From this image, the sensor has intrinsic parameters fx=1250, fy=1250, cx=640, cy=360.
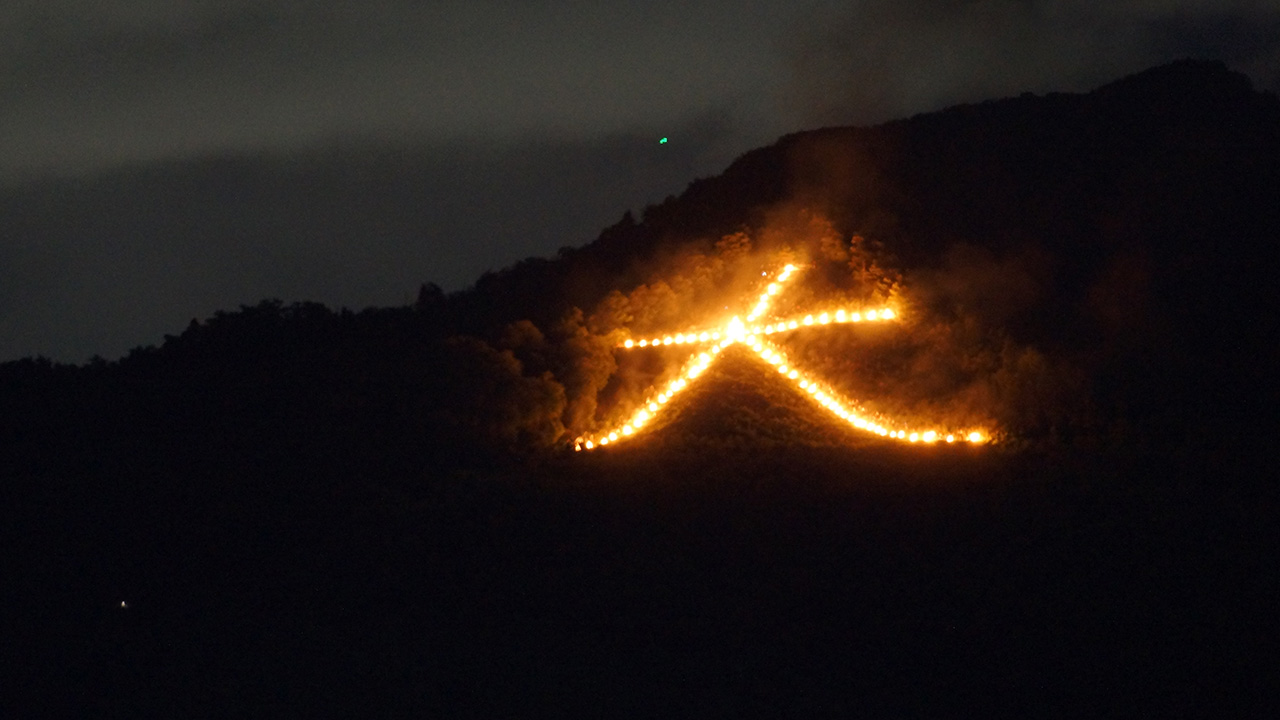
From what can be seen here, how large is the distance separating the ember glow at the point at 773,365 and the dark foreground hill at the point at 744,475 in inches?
7.3

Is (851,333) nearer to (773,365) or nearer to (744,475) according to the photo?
(773,365)

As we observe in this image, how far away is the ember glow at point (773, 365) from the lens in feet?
25.0

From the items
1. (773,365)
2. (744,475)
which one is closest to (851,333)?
(773,365)

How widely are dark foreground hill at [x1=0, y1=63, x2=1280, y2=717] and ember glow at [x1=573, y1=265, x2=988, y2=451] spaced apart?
0.61ft

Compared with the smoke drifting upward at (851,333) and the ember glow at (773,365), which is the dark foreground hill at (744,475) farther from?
the ember glow at (773,365)

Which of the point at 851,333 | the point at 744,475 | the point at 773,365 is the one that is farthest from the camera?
the point at 851,333

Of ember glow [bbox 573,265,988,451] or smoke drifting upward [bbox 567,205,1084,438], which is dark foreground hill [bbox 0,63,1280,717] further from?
ember glow [bbox 573,265,988,451]

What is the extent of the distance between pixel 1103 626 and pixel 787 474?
79.1 inches

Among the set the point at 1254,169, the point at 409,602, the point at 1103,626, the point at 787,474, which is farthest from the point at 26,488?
the point at 1254,169

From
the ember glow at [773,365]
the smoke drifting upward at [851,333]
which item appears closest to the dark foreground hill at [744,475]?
the smoke drifting upward at [851,333]

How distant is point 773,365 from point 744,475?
6.13 feet

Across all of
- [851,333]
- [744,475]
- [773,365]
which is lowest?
[744,475]

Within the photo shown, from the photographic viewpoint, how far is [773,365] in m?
8.30

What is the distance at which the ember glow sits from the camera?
7.61m
